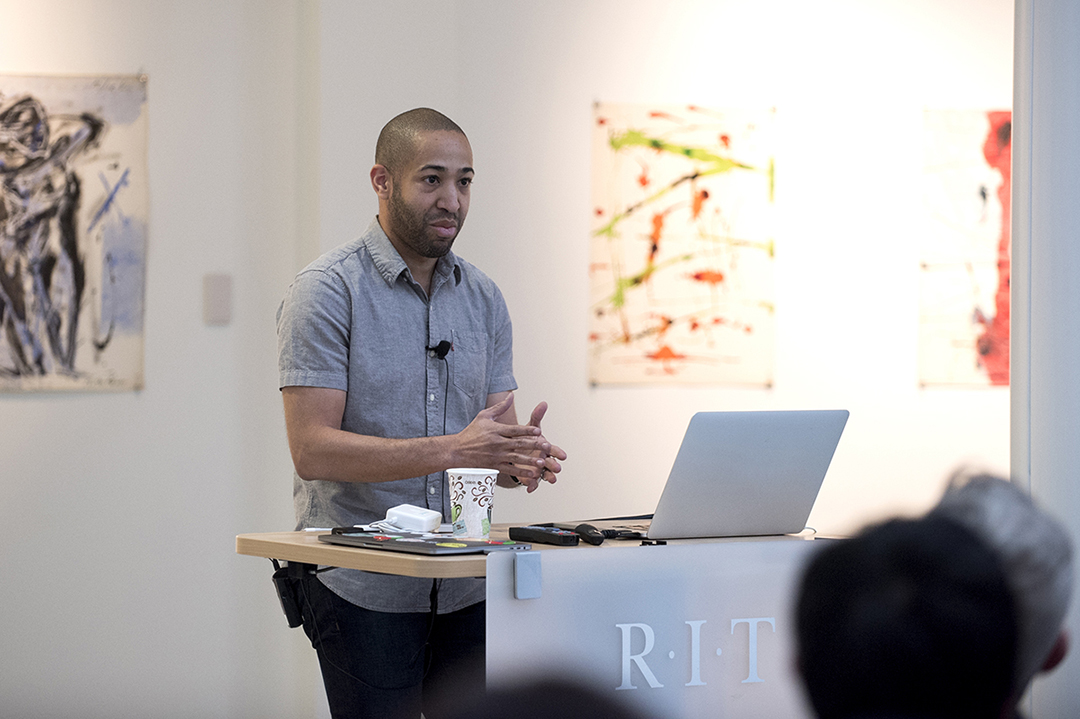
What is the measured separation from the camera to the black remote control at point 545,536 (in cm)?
189

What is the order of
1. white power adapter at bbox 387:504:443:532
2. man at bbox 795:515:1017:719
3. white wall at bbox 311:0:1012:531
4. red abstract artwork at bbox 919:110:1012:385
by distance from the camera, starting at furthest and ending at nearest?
red abstract artwork at bbox 919:110:1012:385 → white wall at bbox 311:0:1012:531 → white power adapter at bbox 387:504:443:532 → man at bbox 795:515:1017:719

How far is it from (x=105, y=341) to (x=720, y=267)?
2.07 meters

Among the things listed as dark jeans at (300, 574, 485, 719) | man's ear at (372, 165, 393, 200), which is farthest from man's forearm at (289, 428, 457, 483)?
man's ear at (372, 165, 393, 200)

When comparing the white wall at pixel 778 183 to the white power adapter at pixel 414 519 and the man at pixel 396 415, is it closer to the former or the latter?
the man at pixel 396 415

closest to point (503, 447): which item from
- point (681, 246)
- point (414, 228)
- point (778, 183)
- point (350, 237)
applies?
point (414, 228)

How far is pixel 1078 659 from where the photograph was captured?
227 centimetres

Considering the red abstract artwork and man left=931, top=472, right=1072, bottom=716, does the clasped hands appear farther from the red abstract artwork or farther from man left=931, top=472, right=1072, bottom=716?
the red abstract artwork

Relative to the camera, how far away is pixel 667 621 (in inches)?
73.2

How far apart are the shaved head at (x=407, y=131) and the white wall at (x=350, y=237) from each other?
1.31 metres

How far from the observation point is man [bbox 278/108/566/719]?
79.6 inches

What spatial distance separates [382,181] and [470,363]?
41cm

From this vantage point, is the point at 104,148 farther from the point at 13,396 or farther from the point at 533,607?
the point at 533,607

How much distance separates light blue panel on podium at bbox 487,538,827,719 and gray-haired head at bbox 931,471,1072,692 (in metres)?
0.96

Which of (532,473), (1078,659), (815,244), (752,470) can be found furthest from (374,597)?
(815,244)
